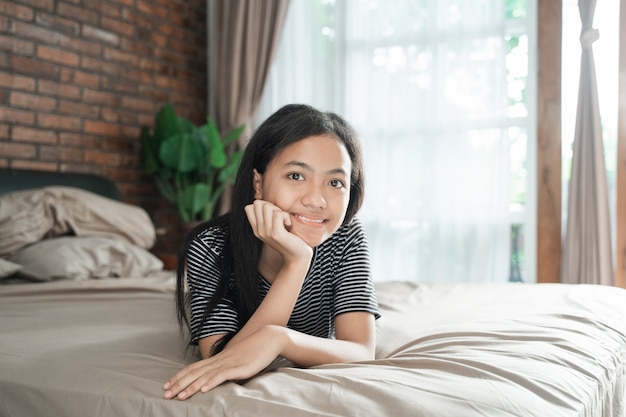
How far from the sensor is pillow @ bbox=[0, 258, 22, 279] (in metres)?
2.27

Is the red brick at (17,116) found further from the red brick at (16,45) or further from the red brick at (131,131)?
the red brick at (131,131)

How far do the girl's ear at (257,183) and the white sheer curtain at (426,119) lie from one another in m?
2.43

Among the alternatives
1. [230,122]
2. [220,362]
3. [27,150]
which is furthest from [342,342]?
[230,122]

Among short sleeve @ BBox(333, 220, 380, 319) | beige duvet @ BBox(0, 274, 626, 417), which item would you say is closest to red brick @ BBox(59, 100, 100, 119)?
beige duvet @ BBox(0, 274, 626, 417)

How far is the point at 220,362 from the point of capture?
40.4 inches

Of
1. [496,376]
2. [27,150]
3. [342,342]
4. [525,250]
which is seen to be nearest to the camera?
[496,376]

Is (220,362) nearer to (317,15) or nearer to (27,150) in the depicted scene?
(27,150)

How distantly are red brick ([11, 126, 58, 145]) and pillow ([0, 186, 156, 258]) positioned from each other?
1.72 feet

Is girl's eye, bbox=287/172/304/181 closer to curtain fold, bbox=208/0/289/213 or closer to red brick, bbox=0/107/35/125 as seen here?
red brick, bbox=0/107/35/125

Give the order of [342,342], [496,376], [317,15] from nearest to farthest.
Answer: [496,376] → [342,342] → [317,15]

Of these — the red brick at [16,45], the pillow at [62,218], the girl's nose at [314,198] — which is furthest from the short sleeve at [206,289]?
the red brick at [16,45]

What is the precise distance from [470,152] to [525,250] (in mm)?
630

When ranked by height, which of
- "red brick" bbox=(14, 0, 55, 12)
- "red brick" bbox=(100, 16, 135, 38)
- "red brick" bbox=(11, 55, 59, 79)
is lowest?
"red brick" bbox=(11, 55, 59, 79)

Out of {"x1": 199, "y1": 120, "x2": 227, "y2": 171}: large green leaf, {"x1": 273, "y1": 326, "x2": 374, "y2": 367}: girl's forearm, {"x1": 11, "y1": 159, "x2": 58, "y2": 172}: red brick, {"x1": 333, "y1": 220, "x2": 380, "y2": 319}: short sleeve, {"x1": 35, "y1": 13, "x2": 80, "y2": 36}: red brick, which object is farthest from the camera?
{"x1": 199, "y1": 120, "x2": 227, "y2": 171}: large green leaf
